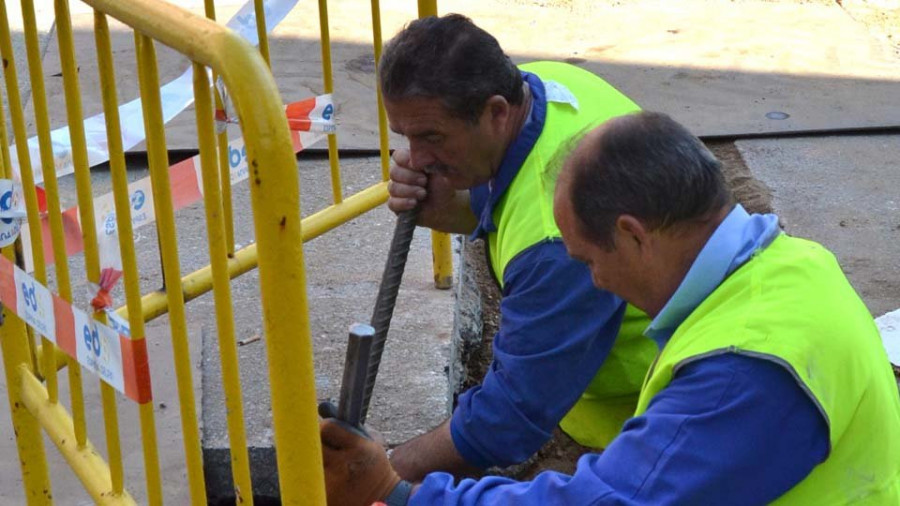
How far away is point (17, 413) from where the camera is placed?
261cm

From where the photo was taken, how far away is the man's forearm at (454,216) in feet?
8.98

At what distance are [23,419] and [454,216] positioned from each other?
1032 millimetres

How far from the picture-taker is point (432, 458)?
2.52 m

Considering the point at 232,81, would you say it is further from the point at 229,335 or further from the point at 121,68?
the point at 121,68

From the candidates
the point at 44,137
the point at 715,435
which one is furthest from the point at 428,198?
the point at 715,435

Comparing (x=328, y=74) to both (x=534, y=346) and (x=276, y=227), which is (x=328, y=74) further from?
(x=276, y=227)

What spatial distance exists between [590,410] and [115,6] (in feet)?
4.85

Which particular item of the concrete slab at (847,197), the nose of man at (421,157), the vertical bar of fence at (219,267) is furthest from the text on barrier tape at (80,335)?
the concrete slab at (847,197)

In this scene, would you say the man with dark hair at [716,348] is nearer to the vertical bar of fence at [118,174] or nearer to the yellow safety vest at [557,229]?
the yellow safety vest at [557,229]

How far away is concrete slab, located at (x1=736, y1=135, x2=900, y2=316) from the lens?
433 centimetres

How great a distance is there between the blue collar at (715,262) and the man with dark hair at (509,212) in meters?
0.50

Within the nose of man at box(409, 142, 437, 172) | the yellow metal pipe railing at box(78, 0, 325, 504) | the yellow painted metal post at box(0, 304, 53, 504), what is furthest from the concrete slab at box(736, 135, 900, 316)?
the yellow metal pipe railing at box(78, 0, 325, 504)

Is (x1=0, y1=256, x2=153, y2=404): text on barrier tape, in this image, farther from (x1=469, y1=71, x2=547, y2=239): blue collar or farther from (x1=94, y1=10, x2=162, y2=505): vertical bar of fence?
(x1=469, y1=71, x2=547, y2=239): blue collar

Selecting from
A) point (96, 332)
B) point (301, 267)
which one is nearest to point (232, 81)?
point (301, 267)
